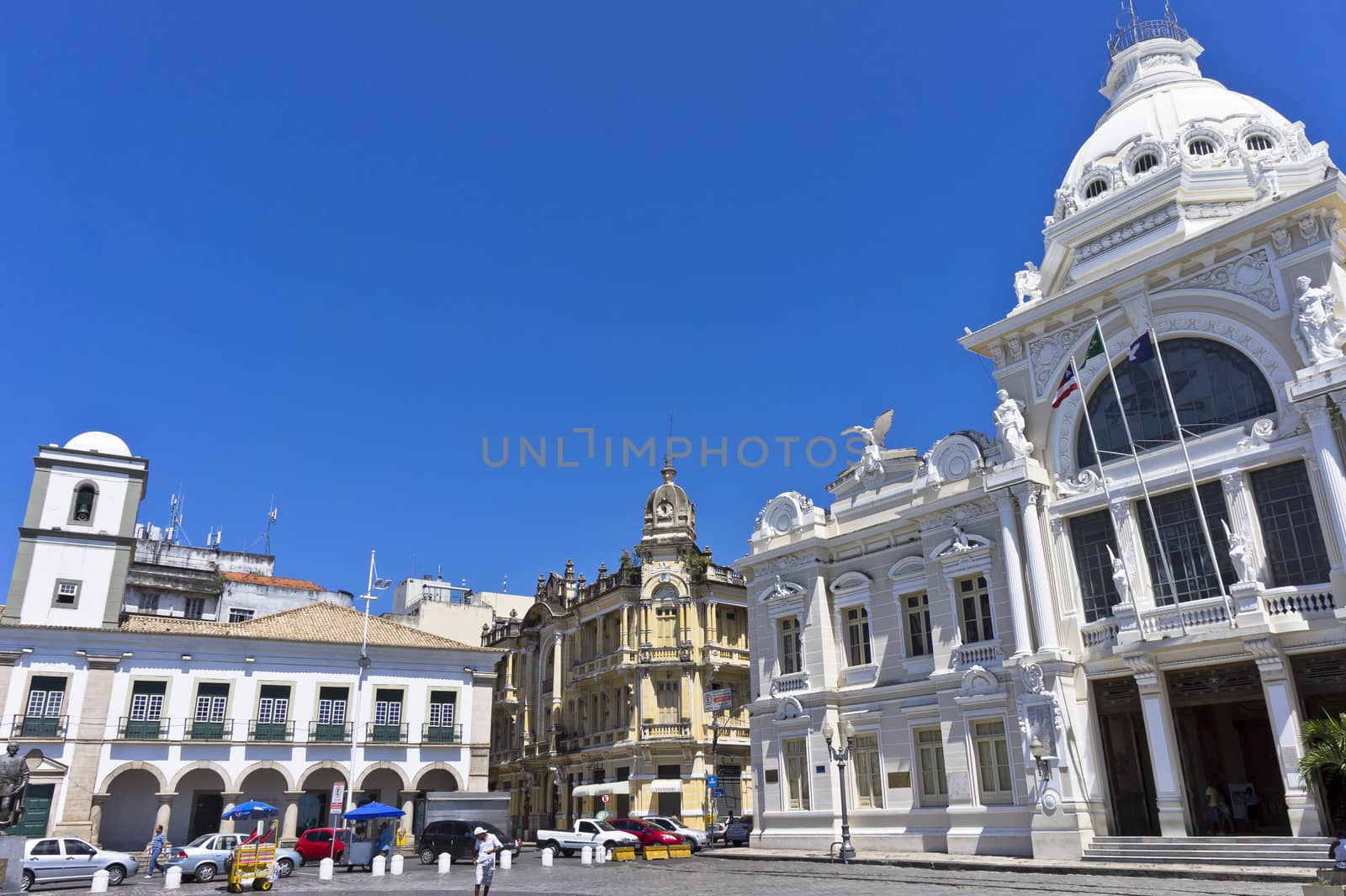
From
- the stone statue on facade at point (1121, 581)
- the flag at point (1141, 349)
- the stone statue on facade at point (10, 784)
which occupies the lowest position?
the stone statue on facade at point (10, 784)

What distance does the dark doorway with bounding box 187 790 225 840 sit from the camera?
39344 mm

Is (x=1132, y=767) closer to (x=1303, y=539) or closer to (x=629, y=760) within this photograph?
(x=1303, y=539)

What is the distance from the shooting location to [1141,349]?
23.5 meters

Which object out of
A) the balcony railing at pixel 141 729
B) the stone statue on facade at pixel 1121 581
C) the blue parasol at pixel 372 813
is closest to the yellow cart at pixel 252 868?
the blue parasol at pixel 372 813

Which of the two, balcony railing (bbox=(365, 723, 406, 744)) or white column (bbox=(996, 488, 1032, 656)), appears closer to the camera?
white column (bbox=(996, 488, 1032, 656))

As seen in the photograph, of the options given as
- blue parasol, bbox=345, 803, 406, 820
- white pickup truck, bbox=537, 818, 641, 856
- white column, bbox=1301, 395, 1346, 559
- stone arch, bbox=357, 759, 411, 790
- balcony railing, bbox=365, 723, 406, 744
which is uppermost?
white column, bbox=1301, 395, 1346, 559

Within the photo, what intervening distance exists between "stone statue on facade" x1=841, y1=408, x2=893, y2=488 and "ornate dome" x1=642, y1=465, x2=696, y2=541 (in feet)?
58.9

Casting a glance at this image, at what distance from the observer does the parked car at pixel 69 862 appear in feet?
81.7

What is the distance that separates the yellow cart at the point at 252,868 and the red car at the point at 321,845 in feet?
32.9

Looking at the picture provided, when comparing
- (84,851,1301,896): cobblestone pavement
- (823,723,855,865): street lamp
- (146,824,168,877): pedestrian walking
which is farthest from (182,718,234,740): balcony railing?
(823,723,855,865): street lamp

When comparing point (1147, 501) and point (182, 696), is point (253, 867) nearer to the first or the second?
point (182, 696)

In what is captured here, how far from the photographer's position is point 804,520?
106 ft

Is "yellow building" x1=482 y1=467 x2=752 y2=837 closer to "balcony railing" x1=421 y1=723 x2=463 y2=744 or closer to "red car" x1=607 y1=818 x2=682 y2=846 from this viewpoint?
"red car" x1=607 y1=818 x2=682 y2=846

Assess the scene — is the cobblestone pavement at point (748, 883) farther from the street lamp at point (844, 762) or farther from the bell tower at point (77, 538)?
the bell tower at point (77, 538)
